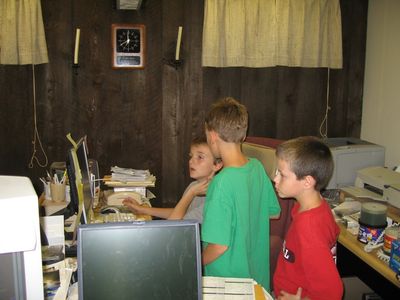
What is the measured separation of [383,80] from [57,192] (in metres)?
2.78

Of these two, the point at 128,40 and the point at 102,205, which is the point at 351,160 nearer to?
the point at 102,205

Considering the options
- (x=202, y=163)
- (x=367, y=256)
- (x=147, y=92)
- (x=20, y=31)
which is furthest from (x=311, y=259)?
(x=20, y=31)

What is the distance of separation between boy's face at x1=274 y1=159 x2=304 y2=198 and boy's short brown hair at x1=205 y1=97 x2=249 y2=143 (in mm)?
213

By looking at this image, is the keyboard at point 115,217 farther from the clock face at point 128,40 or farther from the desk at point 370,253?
the clock face at point 128,40

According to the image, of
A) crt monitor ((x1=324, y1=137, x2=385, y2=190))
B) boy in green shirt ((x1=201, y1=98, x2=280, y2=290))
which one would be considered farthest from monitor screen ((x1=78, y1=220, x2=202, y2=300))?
crt monitor ((x1=324, y1=137, x2=385, y2=190))

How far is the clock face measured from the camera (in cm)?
357

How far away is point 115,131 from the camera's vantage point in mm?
3721

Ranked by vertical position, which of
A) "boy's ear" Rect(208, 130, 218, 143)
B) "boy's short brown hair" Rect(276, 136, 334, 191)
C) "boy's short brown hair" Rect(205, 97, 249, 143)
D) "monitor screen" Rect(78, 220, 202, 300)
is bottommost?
"monitor screen" Rect(78, 220, 202, 300)

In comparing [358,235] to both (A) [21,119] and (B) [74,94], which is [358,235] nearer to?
(B) [74,94]

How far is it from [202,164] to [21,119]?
1951 mm

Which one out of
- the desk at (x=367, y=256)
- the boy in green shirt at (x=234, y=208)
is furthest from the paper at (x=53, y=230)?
the desk at (x=367, y=256)

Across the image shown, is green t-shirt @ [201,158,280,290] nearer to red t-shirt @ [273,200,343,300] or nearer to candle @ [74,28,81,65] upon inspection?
red t-shirt @ [273,200,343,300]

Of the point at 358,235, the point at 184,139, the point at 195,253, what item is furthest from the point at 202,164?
the point at 184,139

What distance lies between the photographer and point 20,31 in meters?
3.33
